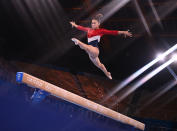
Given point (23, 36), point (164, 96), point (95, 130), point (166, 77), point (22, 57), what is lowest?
point (164, 96)

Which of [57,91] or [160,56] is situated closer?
[57,91]

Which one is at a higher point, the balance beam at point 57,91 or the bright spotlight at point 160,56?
the balance beam at point 57,91

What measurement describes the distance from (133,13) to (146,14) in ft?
1.35

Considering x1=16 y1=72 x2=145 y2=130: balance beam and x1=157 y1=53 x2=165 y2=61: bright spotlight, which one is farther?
x1=157 y1=53 x2=165 y2=61: bright spotlight

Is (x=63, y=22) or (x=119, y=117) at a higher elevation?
(x=63, y=22)

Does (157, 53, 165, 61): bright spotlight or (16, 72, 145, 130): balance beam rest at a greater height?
(16, 72, 145, 130): balance beam

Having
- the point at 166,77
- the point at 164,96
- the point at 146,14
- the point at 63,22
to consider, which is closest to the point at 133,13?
the point at 146,14

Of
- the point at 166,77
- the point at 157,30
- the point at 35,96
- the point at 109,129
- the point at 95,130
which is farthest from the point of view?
the point at 166,77

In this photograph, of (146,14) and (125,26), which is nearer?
(146,14)

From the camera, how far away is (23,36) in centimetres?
866

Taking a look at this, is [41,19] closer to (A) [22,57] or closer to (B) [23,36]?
(B) [23,36]

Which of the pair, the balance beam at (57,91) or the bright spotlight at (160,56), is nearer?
the balance beam at (57,91)

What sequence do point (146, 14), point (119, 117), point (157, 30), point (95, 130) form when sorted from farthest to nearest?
point (157, 30) < point (146, 14) < point (95, 130) < point (119, 117)

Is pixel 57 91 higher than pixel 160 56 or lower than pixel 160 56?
higher
